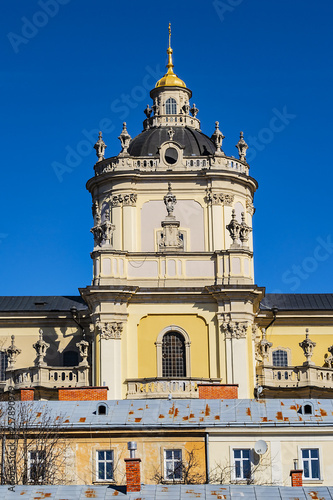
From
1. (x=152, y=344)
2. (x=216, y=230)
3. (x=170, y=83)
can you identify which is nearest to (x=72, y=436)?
(x=152, y=344)

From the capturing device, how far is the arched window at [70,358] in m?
62.3

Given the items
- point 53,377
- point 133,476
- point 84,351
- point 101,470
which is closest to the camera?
point 133,476

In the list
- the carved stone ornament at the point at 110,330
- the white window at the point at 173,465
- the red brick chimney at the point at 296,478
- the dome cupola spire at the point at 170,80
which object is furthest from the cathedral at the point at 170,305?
the red brick chimney at the point at 296,478

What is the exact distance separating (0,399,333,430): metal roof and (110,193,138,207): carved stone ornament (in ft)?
70.0

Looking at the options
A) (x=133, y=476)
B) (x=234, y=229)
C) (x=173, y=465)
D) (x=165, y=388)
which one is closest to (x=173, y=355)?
(x=165, y=388)

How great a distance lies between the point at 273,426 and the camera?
40719mm

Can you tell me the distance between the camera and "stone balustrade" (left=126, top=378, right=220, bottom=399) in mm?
53500

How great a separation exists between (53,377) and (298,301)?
15.5m

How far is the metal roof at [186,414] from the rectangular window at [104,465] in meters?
0.85

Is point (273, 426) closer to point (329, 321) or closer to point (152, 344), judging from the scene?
point (152, 344)

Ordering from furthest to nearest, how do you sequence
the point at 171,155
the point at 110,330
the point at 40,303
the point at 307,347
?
the point at 40,303, the point at 171,155, the point at 307,347, the point at 110,330

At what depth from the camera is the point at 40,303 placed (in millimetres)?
65500

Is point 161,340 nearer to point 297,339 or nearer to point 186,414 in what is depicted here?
point 297,339

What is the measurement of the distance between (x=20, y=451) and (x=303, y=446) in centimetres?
927
